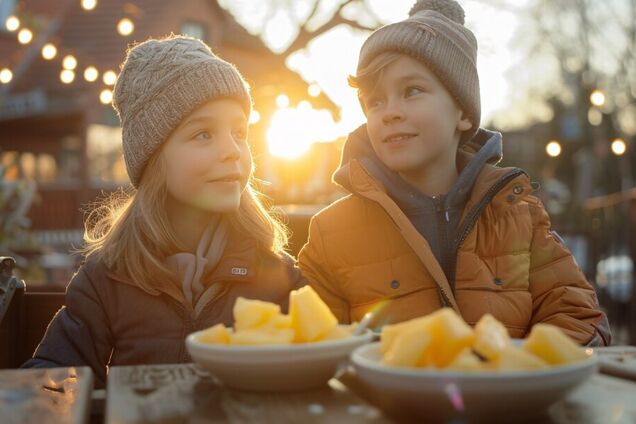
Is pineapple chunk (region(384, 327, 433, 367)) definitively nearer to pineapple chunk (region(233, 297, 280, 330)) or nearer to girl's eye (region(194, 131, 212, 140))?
pineapple chunk (region(233, 297, 280, 330))

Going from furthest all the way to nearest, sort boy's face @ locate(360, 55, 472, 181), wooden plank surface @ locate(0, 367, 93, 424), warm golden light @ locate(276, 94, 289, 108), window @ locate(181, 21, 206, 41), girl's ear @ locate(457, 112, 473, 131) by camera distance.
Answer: window @ locate(181, 21, 206, 41), warm golden light @ locate(276, 94, 289, 108), girl's ear @ locate(457, 112, 473, 131), boy's face @ locate(360, 55, 472, 181), wooden plank surface @ locate(0, 367, 93, 424)

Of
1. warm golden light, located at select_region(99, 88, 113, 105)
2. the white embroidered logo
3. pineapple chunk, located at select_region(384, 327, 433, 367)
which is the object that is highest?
warm golden light, located at select_region(99, 88, 113, 105)

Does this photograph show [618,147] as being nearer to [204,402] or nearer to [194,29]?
[204,402]

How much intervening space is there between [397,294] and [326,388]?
61.6 inches

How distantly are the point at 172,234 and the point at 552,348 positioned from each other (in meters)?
1.89

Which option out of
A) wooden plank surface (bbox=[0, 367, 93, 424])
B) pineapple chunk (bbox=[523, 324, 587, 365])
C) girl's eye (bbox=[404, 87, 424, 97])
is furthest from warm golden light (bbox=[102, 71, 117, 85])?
pineapple chunk (bbox=[523, 324, 587, 365])

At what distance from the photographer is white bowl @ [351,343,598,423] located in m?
1.10

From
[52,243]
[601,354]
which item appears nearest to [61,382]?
[601,354]

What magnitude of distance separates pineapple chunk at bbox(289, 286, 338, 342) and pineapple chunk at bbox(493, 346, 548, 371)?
1.16ft

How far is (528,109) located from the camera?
36781mm

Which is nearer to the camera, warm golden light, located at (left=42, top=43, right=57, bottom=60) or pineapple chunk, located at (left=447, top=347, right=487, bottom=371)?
pineapple chunk, located at (left=447, top=347, right=487, bottom=371)

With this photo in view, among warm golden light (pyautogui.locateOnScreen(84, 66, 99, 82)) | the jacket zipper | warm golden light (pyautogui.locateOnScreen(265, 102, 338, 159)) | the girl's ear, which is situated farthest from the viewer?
warm golden light (pyautogui.locateOnScreen(265, 102, 338, 159))

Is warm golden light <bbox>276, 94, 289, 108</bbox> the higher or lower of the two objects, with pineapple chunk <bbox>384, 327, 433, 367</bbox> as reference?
higher

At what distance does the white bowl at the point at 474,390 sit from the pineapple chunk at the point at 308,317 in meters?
0.21
